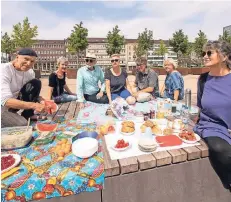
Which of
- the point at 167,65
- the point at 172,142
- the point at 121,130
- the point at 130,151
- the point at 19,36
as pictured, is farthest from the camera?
the point at 19,36

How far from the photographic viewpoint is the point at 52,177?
1.68 metres

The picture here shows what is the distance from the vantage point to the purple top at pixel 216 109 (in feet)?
7.41

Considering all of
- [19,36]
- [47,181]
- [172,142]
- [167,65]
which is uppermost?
[19,36]

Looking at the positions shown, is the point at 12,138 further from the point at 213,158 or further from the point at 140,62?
the point at 140,62

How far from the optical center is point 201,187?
2.10 metres

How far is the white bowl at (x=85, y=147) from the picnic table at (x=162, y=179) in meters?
0.16

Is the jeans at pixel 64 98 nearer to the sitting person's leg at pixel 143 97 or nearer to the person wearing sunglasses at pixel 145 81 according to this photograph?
the person wearing sunglasses at pixel 145 81

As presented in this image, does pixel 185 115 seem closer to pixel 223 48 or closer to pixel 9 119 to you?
pixel 223 48

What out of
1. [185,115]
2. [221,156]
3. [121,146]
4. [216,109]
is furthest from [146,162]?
[185,115]

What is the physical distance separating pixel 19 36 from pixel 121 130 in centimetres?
2334

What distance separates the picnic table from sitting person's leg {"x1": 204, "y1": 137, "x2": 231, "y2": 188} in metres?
0.06

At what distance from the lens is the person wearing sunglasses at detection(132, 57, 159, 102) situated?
495 centimetres

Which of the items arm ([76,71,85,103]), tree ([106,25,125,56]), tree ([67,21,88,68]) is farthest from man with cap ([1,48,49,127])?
tree ([106,25,125,56])

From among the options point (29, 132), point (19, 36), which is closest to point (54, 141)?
point (29, 132)
